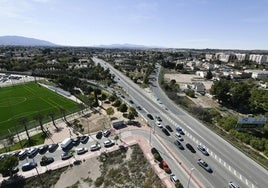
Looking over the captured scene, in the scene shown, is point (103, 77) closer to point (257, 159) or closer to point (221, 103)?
point (221, 103)

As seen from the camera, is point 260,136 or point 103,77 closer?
point 260,136

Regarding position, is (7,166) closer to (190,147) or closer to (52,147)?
(52,147)

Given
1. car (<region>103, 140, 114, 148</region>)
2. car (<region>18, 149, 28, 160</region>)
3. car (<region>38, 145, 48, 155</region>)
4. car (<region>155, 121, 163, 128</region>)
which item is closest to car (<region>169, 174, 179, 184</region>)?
car (<region>103, 140, 114, 148</region>)

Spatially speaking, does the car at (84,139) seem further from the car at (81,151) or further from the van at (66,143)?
the car at (81,151)

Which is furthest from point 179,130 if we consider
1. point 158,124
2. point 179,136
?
point 158,124

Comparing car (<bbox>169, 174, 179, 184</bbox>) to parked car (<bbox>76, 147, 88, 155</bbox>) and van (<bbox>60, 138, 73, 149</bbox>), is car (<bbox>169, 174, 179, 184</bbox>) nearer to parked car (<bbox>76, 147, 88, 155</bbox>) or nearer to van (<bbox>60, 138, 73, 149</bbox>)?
parked car (<bbox>76, 147, 88, 155</bbox>)

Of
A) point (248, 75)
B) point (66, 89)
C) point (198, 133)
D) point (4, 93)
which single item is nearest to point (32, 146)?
point (198, 133)

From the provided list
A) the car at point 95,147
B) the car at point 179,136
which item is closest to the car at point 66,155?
the car at point 95,147
